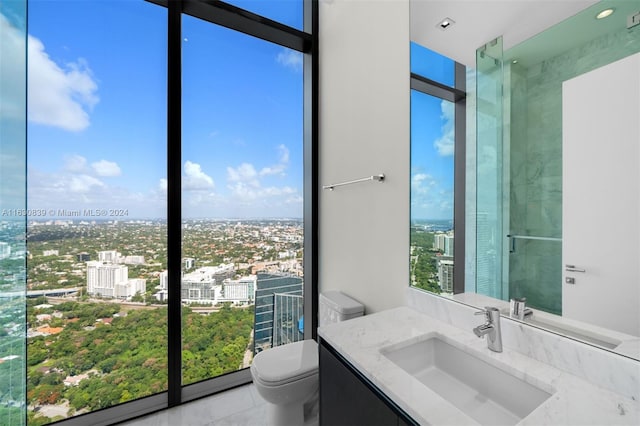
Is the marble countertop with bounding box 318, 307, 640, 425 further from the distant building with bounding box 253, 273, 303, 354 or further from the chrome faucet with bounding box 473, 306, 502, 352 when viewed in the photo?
the distant building with bounding box 253, 273, 303, 354

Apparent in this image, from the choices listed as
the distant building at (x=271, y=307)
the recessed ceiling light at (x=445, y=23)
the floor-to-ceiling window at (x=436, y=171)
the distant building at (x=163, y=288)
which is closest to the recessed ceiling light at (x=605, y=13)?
the floor-to-ceiling window at (x=436, y=171)

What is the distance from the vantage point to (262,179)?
2.09m

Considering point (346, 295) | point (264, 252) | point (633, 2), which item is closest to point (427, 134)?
point (633, 2)

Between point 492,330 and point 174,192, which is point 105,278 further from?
point 492,330

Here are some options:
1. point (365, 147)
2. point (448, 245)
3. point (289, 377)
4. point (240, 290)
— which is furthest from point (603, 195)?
point (240, 290)

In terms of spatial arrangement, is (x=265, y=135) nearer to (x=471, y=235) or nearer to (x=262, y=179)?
(x=262, y=179)

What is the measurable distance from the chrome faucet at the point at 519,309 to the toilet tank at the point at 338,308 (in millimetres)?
829

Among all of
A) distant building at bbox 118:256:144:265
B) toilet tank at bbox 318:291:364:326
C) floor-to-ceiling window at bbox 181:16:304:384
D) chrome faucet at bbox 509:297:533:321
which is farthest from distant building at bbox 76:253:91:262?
chrome faucet at bbox 509:297:533:321

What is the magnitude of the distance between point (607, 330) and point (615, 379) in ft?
0.40

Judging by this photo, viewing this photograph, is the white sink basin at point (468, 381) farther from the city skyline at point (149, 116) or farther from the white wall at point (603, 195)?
the city skyline at point (149, 116)

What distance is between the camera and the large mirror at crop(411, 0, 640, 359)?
0.71 meters

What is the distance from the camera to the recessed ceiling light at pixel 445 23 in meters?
1.21

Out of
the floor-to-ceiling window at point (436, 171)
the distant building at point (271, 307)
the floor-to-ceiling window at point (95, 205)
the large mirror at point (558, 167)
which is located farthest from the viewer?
the distant building at point (271, 307)

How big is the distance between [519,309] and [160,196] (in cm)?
193
